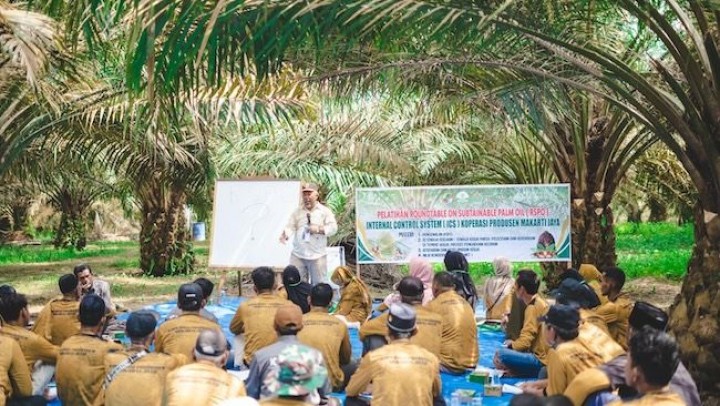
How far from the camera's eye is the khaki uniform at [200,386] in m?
3.68

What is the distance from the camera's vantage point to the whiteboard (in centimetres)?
1081

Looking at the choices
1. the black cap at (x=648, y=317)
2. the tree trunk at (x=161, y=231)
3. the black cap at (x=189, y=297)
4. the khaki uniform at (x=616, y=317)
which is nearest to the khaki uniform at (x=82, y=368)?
the black cap at (x=189, y=297)

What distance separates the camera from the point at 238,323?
6.36 m

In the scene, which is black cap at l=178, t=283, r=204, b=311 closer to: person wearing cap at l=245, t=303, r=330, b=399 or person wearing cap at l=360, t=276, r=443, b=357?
person wearing cap at l=245, t=303, r=330, b=399

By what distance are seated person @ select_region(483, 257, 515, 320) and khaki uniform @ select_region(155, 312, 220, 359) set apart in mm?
3825

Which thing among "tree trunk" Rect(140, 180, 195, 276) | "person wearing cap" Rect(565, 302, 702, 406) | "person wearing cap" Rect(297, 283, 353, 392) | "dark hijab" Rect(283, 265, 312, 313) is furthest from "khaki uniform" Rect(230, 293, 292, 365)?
"tree trunk" Rect(140, 180, 195, 276)

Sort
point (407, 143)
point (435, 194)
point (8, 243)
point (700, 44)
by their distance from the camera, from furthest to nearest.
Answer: point (8, 243), point (407, 143), point (435, 194), point (700, 44)

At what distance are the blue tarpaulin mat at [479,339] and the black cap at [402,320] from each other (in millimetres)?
1367

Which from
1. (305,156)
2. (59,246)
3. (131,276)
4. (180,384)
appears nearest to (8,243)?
(59,246)

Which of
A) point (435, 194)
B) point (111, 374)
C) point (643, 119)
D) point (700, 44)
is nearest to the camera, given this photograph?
point (111, 374)

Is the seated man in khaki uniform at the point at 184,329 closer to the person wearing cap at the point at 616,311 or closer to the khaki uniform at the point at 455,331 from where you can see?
the khaki uniform at the point at 455,331

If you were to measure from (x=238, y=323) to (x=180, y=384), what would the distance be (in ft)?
8.66

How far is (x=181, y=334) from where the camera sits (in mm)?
5297

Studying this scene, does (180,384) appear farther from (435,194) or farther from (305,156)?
(305,156)
